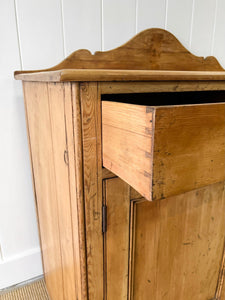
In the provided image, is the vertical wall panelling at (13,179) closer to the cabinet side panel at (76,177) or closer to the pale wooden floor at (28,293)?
the pale wooden floor at (28,293)

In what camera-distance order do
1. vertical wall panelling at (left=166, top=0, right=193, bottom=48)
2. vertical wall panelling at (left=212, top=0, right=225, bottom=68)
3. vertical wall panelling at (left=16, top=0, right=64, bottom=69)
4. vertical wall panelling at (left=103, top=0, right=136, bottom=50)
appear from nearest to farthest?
vertical wall panelling at (left=16, top=0, right=64, bottom=69)
vertical wall panelling at (left=103, top=0, right=136, bottom=50)
vertical wall panelling at (left=166, top=0, right=193, bottom=48)
vertical wall panelling at (left=212, top=0, right=225, bottom=68)

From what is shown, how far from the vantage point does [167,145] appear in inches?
15.0

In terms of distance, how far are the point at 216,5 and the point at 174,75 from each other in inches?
36.5

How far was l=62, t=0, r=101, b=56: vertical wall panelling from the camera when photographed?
0.92m

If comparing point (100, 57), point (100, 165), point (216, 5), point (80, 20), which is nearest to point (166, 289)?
point (100, 165)

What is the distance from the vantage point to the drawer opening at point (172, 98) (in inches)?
28.4

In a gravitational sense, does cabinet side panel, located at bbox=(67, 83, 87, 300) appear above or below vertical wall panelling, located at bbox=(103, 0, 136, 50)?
below

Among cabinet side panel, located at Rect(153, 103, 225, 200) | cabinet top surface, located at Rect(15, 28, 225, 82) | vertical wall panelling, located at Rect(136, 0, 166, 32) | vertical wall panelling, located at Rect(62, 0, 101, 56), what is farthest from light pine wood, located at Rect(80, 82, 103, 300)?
vertical wall panelling, located at Rect(136, 0, 166, 32)

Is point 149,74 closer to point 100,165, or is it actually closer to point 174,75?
point 174,75

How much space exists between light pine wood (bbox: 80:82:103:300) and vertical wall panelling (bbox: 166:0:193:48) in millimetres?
822

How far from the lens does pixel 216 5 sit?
119 centimetres

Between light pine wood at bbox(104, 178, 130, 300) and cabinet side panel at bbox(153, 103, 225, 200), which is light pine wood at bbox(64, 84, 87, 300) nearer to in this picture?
light pine wood at bbox(104, 178, 130, 300)

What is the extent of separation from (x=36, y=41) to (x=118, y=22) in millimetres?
336

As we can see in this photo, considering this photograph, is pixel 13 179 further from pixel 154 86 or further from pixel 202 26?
pixel 202 26
